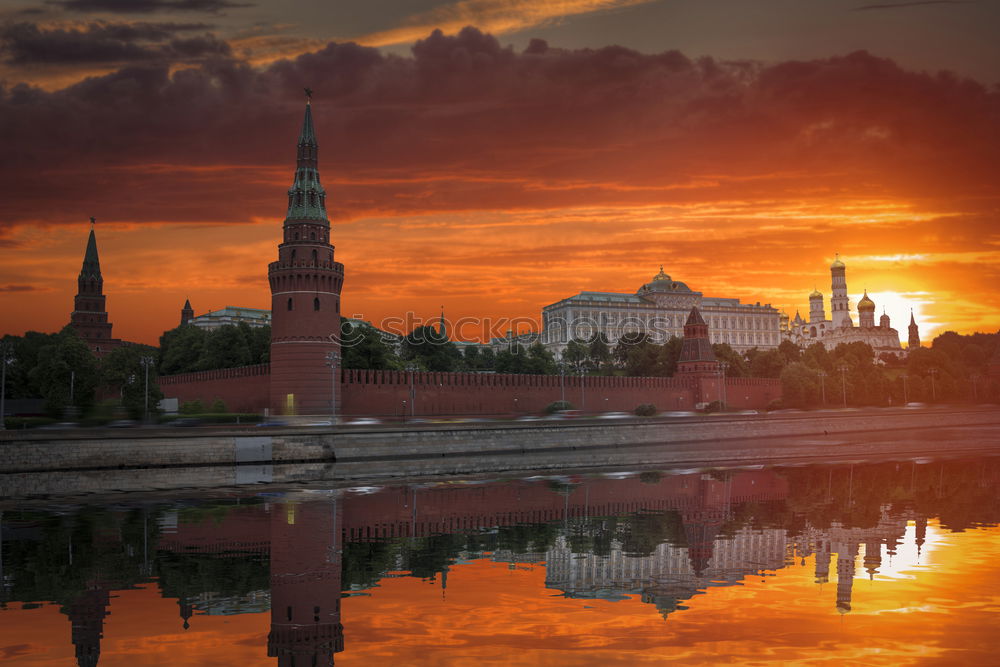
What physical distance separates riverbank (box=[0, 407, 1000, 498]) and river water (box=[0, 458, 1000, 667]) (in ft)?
20.1

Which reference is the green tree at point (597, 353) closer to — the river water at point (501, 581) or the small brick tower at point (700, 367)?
the small brick tower at point (700, 367)

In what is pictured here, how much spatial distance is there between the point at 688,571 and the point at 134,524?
1466 cm

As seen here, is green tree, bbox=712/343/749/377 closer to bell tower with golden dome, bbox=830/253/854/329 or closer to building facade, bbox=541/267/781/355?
building facade, bbox=541/267/781/355

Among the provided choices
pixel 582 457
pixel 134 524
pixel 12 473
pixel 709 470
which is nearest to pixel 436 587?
pixel 134 524

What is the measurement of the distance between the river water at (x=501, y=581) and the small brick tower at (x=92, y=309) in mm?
72467

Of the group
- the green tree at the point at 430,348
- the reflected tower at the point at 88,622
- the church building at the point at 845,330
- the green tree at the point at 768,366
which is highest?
the church building at the point at 845,330

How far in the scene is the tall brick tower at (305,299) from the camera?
5444 centimetres

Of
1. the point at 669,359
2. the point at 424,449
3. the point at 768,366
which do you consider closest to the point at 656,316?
the point at 768,366

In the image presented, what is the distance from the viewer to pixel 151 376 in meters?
68.1

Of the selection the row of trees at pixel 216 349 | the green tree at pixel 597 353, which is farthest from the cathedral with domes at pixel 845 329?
the row of trees at pixel 216 349

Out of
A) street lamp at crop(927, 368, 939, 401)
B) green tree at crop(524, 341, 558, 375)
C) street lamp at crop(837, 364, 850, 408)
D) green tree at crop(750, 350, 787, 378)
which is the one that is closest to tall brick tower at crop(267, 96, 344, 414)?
green tree at crop(524, 341, 558, 375)

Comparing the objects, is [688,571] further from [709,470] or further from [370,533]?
[709,470]

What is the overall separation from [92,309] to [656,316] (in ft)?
298

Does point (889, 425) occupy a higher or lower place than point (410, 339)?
lower
